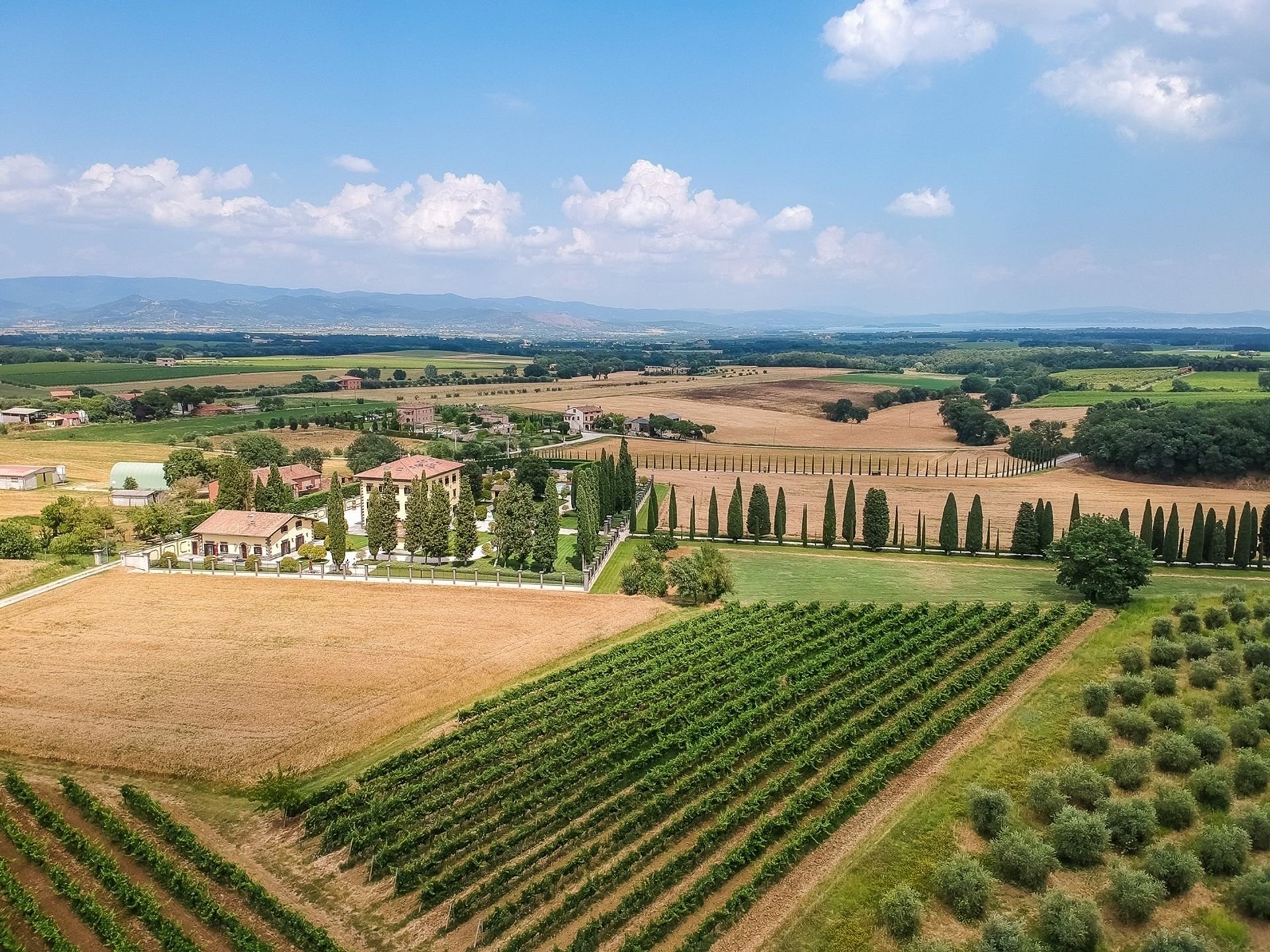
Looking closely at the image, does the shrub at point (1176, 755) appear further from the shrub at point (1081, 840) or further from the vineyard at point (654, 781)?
the vineyard at point (654, 781)

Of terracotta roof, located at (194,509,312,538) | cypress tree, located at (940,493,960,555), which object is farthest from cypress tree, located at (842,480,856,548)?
terracotta roof, located at (194,509,312,538)

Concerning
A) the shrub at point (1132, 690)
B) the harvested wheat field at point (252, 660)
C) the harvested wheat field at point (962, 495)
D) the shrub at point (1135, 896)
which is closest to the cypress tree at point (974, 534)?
the harvested wheat field at point (962, 495)

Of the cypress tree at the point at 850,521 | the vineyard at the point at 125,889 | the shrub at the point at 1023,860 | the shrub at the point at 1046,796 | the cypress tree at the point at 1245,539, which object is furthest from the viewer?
the cypress tree at the point at 850,521

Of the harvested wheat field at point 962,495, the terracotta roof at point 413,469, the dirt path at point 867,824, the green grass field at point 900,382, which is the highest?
the green grass field at point 900,382

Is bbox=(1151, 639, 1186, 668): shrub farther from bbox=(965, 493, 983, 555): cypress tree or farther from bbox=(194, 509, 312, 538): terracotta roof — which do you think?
bbox=(194, 509, 312, 538): terracotta roof

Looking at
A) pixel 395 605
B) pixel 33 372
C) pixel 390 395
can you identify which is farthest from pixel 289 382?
pixel 395 605

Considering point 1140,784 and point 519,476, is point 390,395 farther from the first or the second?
point 1140,784

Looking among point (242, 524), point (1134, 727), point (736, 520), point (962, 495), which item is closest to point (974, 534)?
point (736, 520)
